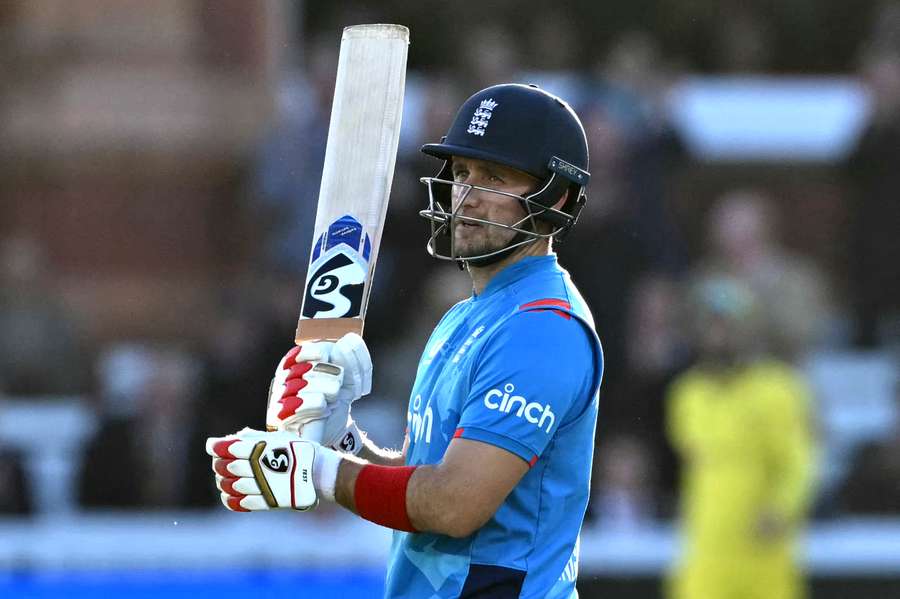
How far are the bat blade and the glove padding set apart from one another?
1.54 feet

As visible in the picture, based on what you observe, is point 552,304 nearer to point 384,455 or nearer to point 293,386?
point 293,386

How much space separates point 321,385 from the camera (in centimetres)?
321

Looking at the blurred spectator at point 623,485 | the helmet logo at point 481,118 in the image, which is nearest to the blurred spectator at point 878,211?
the blurred spectator at point 623,485

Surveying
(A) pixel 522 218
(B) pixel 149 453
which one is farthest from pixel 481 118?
(B) pixel 149 453

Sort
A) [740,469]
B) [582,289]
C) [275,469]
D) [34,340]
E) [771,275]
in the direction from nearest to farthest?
[275,469]
[740,469]
[582,289]
[34,340]
[771,275]

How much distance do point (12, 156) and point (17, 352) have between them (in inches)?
56.9

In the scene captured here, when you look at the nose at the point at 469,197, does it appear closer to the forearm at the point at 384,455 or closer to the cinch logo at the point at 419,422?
the cinch logo at the point at 419,422

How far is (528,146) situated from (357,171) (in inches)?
21.5

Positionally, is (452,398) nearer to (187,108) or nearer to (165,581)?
(165,581)

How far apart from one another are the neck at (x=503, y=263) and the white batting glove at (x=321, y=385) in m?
0.29

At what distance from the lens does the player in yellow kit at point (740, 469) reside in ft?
23.5

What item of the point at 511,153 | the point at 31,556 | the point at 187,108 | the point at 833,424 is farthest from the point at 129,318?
the point at 511,153

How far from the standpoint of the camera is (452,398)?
10.1 ft

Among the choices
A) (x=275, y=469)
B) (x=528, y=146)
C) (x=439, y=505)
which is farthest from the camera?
(x=528, y=146)
